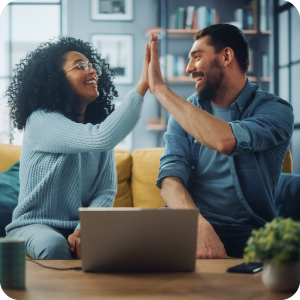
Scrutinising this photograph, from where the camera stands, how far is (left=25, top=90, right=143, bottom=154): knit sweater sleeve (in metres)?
1.36

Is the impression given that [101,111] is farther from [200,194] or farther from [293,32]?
[293,32]

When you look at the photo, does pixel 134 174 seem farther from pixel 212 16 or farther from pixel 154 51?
pixel 212 16

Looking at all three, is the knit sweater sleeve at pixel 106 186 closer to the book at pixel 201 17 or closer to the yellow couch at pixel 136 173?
the yellow couch at pixel 136 173

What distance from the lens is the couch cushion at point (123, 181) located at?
2.11 m

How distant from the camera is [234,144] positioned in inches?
54.4

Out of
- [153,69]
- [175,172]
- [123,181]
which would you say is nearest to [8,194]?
[123,181]

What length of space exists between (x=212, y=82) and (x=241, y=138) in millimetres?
414

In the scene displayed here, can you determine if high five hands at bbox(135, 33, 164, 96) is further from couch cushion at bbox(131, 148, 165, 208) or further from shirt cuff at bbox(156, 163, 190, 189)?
couch cushion at bbox(131, 148, 165, 208)

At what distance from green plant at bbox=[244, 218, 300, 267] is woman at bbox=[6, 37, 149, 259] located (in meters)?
0.78

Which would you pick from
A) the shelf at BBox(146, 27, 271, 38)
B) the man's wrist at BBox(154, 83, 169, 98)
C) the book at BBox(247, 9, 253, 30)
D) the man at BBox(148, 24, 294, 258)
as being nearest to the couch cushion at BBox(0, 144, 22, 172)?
the man at BBox(148, 24, 294, 258)

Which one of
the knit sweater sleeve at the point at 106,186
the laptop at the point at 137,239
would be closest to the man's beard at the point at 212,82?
the knit sweater sleeve at the point at 106,186

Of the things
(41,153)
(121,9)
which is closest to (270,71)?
(121,9)

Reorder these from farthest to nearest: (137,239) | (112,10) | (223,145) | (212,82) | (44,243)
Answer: (112,10) → (212,82) → (223,145) → (44,243) → (137,239)

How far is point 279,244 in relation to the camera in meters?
0.66
